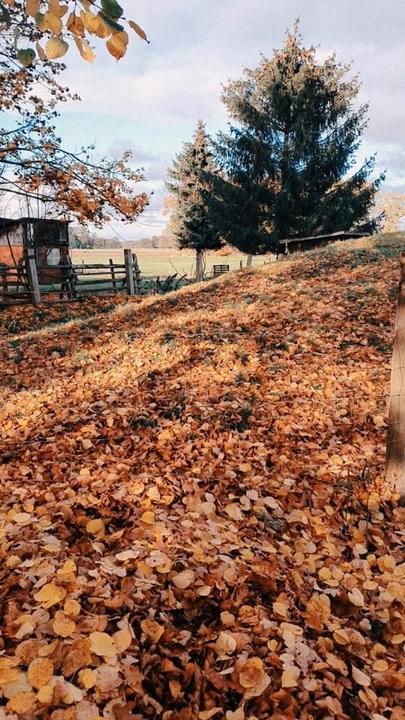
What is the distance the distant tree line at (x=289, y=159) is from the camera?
21.6m

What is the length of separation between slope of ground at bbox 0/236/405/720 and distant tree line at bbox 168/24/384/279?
17.5m

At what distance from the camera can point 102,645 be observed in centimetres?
203

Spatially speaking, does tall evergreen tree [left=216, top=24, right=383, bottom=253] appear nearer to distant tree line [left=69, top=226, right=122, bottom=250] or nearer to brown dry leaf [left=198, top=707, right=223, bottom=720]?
brown dry leaf [left=198, top=707, right=223, bottom=720]

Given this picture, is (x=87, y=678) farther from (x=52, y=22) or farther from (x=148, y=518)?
(x=52, y=22)

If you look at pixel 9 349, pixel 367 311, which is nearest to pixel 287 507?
pixel 367 311

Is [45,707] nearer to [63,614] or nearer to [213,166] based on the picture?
[63,614]

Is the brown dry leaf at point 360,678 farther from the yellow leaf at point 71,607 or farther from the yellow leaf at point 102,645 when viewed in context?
the yellow leaf at point 71,607

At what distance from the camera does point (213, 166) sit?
31.6 m

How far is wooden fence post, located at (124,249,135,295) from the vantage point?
15.6m

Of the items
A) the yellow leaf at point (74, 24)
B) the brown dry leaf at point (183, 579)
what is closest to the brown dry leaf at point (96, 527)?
the brown dry leaf at point (183, 579)

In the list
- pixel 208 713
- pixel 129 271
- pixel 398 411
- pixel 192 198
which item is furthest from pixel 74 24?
pixel 192 198

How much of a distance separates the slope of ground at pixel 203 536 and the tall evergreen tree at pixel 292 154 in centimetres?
1742

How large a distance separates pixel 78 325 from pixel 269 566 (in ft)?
26.5

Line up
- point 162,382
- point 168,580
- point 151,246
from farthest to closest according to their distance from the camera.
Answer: point 151,246 → point 162,382 → point 168,580
